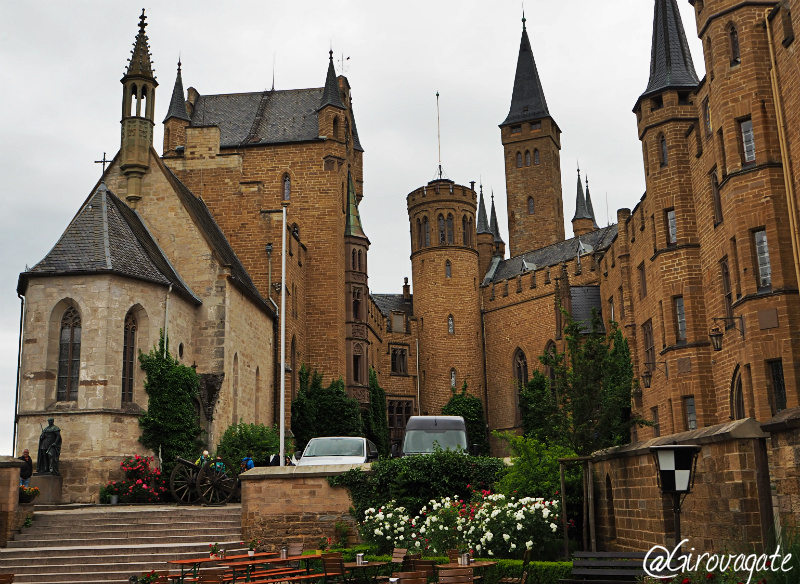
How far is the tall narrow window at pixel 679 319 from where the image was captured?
2665 centimetres

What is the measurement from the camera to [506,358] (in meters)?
55.1

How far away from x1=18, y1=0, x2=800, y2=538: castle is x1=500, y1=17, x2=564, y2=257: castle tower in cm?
1868

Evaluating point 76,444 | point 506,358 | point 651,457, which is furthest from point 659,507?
point 506,358

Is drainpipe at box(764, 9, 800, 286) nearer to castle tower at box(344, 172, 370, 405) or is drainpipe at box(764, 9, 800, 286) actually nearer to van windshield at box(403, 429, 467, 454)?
van windshield at box(403, 429, 467, 454)

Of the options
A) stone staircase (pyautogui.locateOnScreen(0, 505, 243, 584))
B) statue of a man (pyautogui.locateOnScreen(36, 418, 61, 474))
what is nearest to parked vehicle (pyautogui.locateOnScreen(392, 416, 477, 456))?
stone staircase (pyautogui.locateOnScreen(0, 505, 243, 584))

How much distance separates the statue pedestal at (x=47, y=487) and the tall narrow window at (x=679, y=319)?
59.1ft

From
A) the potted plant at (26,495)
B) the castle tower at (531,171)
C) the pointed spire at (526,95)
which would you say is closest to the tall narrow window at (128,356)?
the potted plant at (26,495)

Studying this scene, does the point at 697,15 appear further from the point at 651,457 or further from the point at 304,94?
the point at 304,94

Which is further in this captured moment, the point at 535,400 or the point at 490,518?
the point at 535,400

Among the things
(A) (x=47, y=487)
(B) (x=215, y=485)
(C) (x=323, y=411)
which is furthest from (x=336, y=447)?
(C) (x=323, y=411)

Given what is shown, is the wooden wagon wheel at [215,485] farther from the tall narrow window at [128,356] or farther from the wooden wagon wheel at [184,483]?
the tall narrow window at [128,356]

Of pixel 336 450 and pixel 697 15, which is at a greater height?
pixel 697 15

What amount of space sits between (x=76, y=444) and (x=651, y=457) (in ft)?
52.2

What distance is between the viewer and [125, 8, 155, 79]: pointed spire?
2894 centimetres
